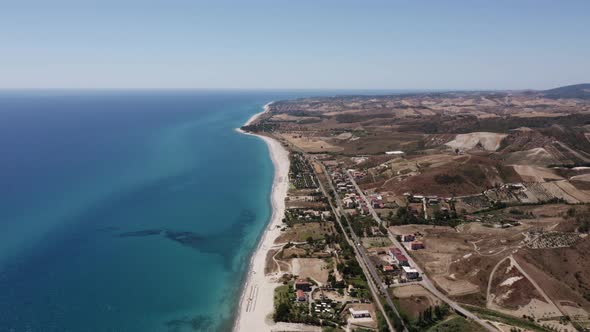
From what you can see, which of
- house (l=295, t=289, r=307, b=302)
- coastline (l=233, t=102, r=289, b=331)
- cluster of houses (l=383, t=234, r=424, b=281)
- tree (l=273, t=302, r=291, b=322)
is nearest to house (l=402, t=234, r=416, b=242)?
cluster of houses (l=383, t=234, r=424, b=281)

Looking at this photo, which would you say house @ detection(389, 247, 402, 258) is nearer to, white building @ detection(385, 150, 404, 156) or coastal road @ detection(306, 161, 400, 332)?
coastal road @ detection(306, 161, 400, 332)

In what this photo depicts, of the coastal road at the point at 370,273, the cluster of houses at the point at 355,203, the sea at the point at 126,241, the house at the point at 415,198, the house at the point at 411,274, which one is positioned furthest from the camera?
the house at the point at 415,198

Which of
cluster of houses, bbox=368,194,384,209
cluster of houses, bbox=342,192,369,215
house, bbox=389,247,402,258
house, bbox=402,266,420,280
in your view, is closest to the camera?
house, bbox=402,266,420,280

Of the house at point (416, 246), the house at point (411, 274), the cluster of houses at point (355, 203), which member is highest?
the cluster of houses at point (355, 203)

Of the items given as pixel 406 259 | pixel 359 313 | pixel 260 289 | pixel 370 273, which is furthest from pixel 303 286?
pixel 406 259

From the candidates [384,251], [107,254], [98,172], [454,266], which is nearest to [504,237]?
[454,266]

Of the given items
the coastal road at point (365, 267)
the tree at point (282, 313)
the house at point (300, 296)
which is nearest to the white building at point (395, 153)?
the coastal road at point (365, 267)

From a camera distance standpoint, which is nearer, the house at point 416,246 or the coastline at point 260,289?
the coastline at point 260,289

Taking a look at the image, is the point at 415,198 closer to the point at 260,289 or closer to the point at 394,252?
the point at 394,252

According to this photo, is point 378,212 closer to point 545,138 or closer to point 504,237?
point 504,237

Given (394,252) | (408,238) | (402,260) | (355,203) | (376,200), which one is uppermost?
(376,200)

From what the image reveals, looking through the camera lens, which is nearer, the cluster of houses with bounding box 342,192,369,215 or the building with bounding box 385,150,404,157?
the cluster of houses with bounding box 342,192,369,215

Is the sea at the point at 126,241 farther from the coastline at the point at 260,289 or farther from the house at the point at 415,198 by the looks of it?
the house at the point at 415,198
